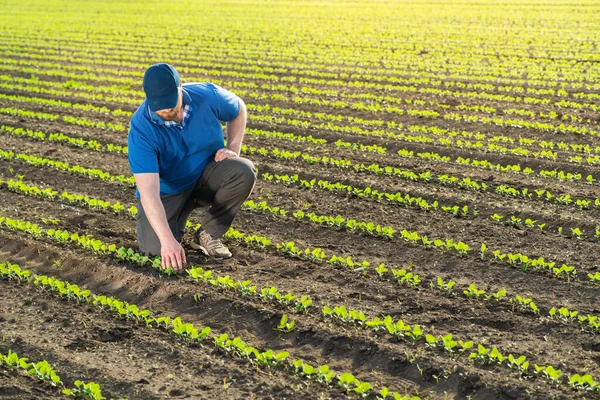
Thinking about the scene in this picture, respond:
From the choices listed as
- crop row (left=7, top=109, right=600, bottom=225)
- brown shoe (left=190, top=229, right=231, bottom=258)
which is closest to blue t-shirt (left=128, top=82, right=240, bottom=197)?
brown shoe (left=190, top=229, right=231, bottom=258)

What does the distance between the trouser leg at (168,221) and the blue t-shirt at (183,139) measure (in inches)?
2.5

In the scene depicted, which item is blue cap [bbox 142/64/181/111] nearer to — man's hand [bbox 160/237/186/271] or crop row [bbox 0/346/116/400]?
man's hand [bbox 160/237/186/271]

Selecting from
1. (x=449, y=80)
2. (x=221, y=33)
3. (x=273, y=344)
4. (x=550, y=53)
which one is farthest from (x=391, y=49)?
(x=273, y=344)

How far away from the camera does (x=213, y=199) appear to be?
6.28m

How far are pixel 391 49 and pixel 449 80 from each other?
545cm

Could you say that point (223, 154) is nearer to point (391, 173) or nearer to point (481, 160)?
point (391, 173)

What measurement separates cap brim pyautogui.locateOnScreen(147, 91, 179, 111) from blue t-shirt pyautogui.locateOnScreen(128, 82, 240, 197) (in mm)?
251

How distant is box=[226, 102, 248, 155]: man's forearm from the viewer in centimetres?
630

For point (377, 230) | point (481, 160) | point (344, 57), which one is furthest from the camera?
point (344, 57)

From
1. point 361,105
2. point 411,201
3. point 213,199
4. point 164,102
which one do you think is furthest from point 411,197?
point 361,105

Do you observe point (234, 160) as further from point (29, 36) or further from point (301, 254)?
point (29, 36)

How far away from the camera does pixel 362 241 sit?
660 centimetres

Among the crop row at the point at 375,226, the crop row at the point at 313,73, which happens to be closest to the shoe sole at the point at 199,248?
the crop row at the point at 375,226

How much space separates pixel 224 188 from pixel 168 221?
0.54 m
